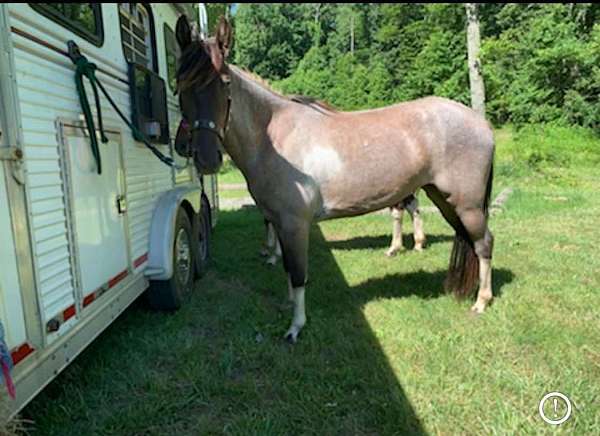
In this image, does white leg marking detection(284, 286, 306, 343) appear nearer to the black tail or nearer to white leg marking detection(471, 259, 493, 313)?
white leg marking detection(471, 259, 493, 313)

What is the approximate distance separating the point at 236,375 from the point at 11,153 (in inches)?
68.4

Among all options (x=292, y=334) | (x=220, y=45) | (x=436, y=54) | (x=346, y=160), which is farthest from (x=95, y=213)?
(x=436, y=54)

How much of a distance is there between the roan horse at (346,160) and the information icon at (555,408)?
1.16 m

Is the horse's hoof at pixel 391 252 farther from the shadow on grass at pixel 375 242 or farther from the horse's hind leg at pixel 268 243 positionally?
the horse's hind leg at pixel 268 243

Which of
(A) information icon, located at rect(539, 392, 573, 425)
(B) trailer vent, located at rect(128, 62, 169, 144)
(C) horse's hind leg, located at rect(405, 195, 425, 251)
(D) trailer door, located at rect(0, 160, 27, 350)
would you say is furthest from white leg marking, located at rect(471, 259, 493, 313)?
(D) trailer door, located at rect(0, 160, 27, 350)

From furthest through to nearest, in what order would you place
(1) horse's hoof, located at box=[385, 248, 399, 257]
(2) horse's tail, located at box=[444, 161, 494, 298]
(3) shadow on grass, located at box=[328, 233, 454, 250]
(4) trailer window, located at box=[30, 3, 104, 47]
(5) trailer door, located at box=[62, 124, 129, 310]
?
(3) shadow on grass, located at box=[328, 233, 454, 250] < (1) horse's hoof, located at box=[385, 248, 399, 257] < (2) horse's tail, located at box=[444, 161, 494, 298] < (5) trailer door, located at box=[62, 124, 129, 310] < (4) trailer window, located at box=[30, 3, 104, 47]

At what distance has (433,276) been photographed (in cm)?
428

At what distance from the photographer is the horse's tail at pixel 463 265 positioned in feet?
11.4

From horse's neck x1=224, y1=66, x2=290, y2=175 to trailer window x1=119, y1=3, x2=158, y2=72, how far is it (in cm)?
91

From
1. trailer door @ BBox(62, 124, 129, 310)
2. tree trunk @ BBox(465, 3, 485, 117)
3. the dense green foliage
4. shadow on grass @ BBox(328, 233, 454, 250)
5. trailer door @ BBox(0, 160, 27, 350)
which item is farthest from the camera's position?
the dense green foliage

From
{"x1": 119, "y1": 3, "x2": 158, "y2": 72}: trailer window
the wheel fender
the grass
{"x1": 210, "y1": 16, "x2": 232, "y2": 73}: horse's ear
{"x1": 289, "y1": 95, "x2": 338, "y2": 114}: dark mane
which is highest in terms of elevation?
{"x1": 119, "y1": 3, "x2": 158, "y2": 72}: trailer window

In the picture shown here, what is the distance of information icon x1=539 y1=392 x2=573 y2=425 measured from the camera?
2061mm

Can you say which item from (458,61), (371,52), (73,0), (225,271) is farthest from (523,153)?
(371,52)

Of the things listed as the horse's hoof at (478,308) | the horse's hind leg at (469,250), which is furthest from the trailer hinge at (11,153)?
the horse's hoof at (478,308)
